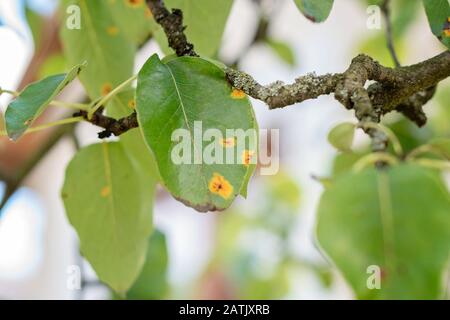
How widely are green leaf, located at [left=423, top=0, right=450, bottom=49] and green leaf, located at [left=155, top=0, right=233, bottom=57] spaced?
13 centimetres

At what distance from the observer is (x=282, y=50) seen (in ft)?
2.79

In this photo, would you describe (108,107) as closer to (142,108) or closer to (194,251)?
(142,108)

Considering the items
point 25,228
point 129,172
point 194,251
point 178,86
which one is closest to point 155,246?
point 129,172

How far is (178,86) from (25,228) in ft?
5.46

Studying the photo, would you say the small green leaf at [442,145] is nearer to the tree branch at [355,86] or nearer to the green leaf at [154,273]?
the tree branch at [355,86]

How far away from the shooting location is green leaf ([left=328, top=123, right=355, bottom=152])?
390 mm

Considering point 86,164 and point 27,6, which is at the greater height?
point 27,6

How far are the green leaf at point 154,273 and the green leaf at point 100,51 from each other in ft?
0.88

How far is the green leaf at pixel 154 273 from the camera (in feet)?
2.34

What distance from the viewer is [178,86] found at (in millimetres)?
345

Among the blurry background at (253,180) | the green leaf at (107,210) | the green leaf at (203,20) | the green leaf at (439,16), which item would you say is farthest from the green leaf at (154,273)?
the green leaf at (439,16)

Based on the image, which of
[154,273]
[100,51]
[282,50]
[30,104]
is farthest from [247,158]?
[282,50]

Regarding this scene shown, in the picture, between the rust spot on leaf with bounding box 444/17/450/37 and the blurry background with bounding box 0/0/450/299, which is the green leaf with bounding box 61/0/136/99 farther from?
the rust spot on leaf with bounding box 444/17/450/37

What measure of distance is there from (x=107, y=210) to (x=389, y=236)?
230 millimetres
